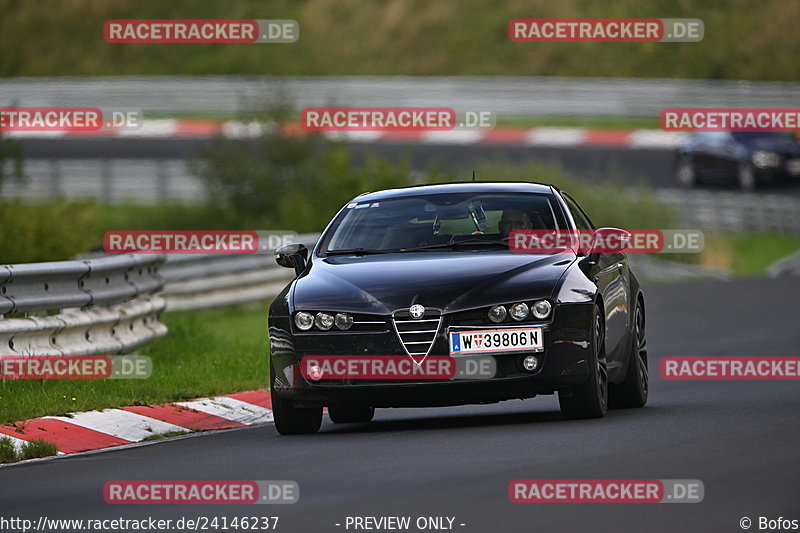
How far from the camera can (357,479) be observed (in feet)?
28.8

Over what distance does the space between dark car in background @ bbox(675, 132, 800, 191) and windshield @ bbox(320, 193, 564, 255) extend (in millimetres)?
25651

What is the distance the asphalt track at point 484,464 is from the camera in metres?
7.59

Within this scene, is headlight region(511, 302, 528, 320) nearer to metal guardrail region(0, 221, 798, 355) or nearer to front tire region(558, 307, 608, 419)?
front tire region(558, 307, 608, 419)

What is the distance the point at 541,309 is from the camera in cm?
1084

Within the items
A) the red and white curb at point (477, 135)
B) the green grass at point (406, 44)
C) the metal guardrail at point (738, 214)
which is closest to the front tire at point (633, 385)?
the metal guardrail at point (738, 214)

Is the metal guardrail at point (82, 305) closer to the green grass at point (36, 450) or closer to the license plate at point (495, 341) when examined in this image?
the green grass at point (36, 450)

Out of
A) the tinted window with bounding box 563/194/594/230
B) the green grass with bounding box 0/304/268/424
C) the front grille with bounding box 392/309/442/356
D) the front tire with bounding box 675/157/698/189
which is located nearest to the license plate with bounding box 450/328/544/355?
the front grille with bounding box 392/309/442/356

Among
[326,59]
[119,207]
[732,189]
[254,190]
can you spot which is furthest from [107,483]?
[326,59]

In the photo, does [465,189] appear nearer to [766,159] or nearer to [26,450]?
[26,450]

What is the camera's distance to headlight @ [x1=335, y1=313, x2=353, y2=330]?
10914 mm

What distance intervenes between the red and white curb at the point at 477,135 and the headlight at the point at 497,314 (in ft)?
99.6

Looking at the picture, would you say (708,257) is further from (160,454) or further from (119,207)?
(160,454)

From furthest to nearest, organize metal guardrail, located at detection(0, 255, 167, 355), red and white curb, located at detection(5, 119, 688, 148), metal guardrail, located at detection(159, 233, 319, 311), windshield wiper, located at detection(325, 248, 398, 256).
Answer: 1. red and white curb, located at detection(5, 119, 688, 148)
2. metal guardrail, located at detection(159, 233, 319, 311)
3. metal guardrail, located at detection(0, 255, 167, 355)
4. windshield wiper, located at detection(325, 248, 398, 256)

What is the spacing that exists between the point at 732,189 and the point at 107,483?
30240 millimetres
